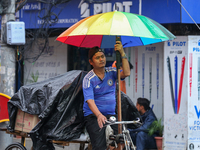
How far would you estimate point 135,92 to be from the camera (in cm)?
881

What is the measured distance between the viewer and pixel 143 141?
24.0 feet

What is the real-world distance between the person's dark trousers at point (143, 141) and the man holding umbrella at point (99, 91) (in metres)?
2.91

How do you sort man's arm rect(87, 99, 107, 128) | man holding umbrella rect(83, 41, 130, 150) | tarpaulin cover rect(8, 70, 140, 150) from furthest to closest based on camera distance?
tarpaulin cover rect(8, 70, 140, 150) → man holding umbrella rect(83, 41, 130, 150) → man's arm rect(87, 99, 107, 128)

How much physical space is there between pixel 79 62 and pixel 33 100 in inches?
178

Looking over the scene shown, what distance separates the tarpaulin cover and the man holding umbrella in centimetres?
35

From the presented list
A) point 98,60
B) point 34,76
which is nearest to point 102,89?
point 98,60

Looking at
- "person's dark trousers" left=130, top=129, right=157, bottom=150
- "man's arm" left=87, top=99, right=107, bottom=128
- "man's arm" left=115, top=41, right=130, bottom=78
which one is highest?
"man's arm" left=115, top=41, right=130, bottom=78

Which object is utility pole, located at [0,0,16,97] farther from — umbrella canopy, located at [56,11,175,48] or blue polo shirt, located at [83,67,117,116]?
umbrella canopy, located at [56,11,175,48]

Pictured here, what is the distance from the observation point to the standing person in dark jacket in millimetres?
7285

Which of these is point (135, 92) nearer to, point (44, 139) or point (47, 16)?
point (47, 16)

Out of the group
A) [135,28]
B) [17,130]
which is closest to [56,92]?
[17,130]

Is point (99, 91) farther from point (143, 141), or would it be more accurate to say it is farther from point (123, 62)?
point (143, 141)

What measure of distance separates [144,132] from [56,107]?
3290 millimetres

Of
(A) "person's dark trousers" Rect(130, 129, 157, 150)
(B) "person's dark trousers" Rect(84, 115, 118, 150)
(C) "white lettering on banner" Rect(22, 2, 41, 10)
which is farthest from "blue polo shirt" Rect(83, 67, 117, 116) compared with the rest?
(C) "white lettering on banner" Rect(22, 2, 41, 10)
